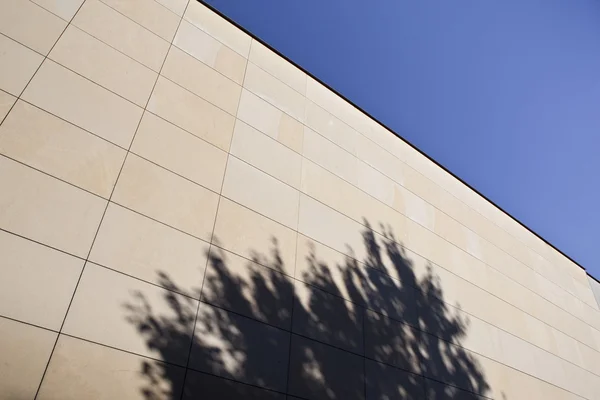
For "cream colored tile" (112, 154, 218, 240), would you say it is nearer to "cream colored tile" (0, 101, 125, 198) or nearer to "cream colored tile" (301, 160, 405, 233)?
"cream colored tile" (0, 101, 125, 198)

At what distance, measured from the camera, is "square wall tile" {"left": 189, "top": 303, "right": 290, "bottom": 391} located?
200 inches

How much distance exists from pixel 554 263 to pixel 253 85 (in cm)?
1331

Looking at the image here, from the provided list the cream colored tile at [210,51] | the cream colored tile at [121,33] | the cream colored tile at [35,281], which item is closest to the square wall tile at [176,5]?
the cream colored tile at [210,51]

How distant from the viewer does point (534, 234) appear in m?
14.6

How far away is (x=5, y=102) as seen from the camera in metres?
5.18

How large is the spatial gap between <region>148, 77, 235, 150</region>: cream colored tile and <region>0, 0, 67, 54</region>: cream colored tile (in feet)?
5.68

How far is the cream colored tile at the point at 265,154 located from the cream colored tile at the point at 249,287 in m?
1.97

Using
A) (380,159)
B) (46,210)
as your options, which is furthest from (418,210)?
(46,210)

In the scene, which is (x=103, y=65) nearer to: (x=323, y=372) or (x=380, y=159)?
(x=323, y=372)

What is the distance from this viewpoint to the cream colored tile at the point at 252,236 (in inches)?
246

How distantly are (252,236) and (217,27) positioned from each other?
5336 millimetres

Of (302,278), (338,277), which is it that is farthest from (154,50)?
(338,277)

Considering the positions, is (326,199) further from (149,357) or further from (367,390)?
(149,357)

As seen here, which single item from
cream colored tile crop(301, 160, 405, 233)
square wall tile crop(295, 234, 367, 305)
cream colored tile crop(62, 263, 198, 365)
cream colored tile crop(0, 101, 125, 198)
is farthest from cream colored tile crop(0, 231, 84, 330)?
cream colored tile crop(301, 160, 405, 233)
